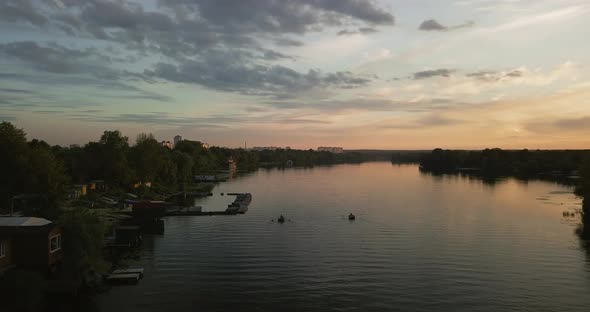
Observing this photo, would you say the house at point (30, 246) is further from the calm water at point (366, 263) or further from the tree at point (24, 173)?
the tree at point (24, 173)

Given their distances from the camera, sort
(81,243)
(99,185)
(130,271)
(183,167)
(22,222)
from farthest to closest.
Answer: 1. (183,167)
2. (99,185)
3. (130,271)
4. (81,243)
5. (22,222)

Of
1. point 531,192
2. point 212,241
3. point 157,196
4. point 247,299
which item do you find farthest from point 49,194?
point 531,192

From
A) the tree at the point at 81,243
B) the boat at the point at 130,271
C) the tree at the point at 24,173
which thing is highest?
the tree at the point at 24,173

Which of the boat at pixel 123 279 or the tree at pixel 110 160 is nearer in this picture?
the boat at pixel 123 279

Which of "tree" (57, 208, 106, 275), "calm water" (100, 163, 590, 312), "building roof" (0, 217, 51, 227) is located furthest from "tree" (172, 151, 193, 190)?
"building roof" (0, 217, 51, 227)

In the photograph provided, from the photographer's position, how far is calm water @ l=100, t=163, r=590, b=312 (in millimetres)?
34625

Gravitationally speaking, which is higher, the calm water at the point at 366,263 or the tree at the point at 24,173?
the tree at the point at 24,173

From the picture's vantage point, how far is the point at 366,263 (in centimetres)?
4538

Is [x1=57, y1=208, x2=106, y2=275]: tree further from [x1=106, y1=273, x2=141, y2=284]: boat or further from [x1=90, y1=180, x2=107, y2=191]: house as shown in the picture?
[x1=90, y1=180, x2=107, y2=191]: house

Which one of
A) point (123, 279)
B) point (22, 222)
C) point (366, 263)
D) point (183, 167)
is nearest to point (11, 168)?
point (22, 222)

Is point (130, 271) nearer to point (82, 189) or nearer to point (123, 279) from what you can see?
point (123, 279)

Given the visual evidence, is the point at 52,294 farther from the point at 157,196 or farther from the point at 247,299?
the point at 157,196

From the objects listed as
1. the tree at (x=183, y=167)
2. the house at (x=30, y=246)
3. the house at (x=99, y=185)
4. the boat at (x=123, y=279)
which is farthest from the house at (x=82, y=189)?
the boat at (x=123, y=279)

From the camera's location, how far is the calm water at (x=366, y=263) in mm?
34625
